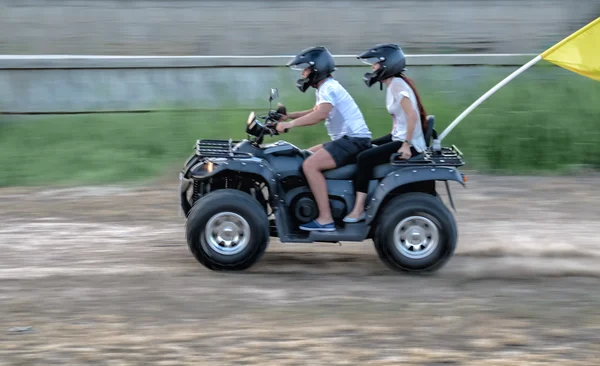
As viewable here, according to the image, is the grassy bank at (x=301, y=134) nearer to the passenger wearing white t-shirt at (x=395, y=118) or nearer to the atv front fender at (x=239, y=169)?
the atv front fender at (x=239, y=169)

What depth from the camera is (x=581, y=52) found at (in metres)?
8.34

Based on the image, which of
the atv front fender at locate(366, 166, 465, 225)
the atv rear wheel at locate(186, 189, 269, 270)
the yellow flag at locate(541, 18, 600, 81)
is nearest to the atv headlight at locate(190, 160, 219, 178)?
the atv rear wheel at locate(186, 189, 269, 270)

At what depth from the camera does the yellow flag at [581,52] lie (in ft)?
27.2

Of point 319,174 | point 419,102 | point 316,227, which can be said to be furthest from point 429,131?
point 316,227

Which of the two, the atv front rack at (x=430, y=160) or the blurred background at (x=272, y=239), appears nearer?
the blurred background at (x=272, y=239)

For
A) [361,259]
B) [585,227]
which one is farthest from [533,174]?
[361,259]

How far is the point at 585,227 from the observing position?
398 inches

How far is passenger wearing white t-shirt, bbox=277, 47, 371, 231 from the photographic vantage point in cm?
771

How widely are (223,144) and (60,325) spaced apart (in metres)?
2.46

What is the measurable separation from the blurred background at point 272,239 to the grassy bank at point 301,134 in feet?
0.11

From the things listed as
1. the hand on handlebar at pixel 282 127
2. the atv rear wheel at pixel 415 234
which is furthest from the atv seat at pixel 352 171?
the hand on handlebar at pixel 282 127

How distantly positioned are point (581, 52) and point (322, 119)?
104 inches

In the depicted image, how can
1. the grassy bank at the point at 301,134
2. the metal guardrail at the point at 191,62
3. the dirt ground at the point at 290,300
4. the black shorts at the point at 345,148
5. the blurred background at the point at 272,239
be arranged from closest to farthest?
1. the dirt ground at the point at 290,300
2. the blurred background at the point at 272,239
3. the black shorts at the point at 345,148
4. the grassy bank at the point at 301,134
5. the metal guardrail at the point at 191,62

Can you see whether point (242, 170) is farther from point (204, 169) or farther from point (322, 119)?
point (322, 119)
